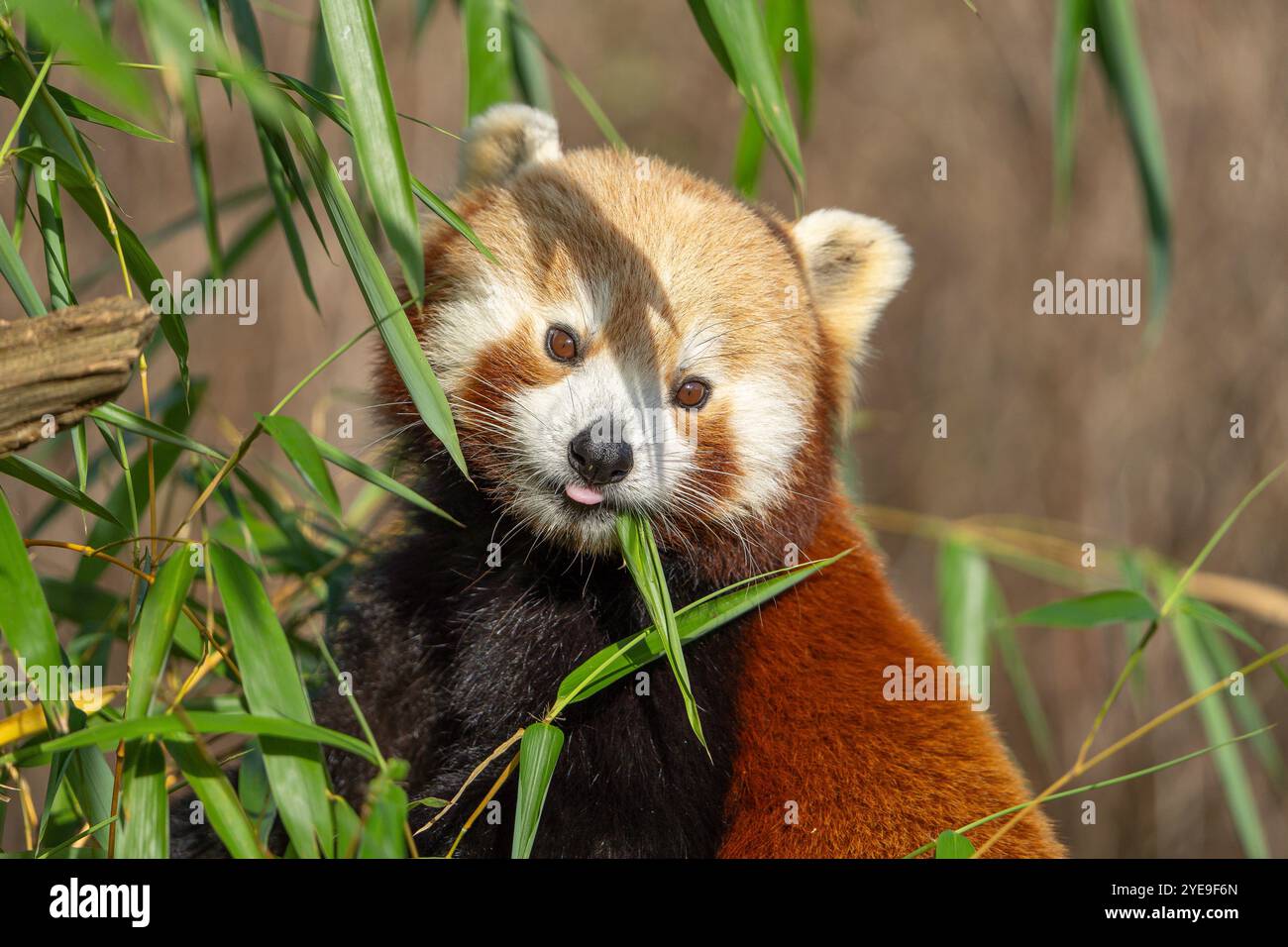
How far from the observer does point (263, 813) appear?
2.28 metres

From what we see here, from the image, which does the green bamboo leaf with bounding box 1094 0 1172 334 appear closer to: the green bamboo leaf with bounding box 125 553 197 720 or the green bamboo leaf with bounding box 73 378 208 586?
the green bamboo leaf with bounding box 125 553 197 720

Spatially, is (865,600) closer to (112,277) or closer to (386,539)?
(386,539)

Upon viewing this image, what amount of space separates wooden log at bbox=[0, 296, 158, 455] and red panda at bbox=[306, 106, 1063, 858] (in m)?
0.86

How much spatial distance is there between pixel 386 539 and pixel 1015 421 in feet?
14.8

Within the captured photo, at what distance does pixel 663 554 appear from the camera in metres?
2.43

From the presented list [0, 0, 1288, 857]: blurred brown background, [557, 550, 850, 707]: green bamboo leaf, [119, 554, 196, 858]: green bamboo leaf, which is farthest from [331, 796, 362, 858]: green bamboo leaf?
[0, 0, 1288, 857]: blurred brown background

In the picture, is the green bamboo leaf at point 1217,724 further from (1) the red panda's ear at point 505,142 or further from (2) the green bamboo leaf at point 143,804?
(2) the green bamboo leaf at point 143,804

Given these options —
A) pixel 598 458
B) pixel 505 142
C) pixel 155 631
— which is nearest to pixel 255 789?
pixel 155 631

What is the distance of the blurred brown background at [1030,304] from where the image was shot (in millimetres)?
A: 5594

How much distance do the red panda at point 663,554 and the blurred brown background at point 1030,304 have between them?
9.87 feet

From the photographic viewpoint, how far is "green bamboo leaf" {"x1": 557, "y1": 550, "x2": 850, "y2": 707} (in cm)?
200

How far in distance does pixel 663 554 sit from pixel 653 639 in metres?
0.41
